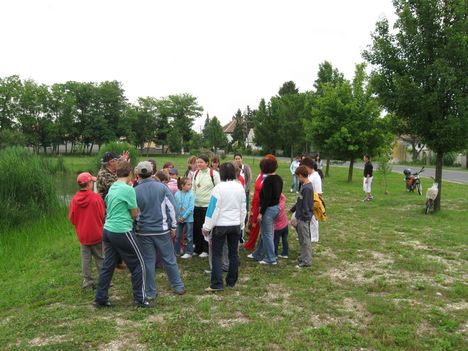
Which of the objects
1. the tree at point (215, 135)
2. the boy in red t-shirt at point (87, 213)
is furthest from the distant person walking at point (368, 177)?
the tree at point (215, 135)

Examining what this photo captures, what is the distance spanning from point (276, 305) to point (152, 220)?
73.9 inches

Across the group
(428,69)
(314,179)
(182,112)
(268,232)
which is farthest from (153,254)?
(182,112)

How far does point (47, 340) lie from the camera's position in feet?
13.7

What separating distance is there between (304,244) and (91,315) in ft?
11.4

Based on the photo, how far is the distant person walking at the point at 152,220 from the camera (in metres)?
5.11

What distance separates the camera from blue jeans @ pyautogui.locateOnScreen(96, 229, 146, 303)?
15.7ft

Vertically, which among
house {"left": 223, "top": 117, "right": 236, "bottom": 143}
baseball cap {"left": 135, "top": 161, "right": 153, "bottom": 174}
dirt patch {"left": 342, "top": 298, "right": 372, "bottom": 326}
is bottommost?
dirt patch {"left": 342, "top": 298, "right": 372, "bottom": 326}

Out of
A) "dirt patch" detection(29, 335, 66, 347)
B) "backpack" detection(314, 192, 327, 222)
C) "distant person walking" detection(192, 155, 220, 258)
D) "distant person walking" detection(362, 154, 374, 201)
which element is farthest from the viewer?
"distant person walking" detection(362, 154, 374, 201)

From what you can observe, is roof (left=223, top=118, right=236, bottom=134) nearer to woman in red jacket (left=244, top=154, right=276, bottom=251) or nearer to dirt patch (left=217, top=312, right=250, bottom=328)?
woman in red jacket (left=244, top=154, right=276, bottom=251)

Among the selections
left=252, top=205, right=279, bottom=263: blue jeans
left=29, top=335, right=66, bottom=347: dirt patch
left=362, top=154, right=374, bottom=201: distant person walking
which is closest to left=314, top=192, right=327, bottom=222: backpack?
left=252, top=205, right=279, bottom=263: blue jeans

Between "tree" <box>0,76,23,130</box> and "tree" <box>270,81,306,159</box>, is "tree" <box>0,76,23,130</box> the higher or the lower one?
the higher one

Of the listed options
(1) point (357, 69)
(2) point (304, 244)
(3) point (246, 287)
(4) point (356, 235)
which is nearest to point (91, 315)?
(3) point (246, 287)

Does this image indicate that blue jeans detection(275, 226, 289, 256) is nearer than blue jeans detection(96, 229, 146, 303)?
No

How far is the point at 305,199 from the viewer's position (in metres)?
6.55
